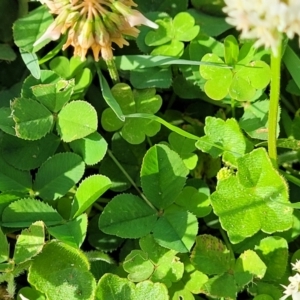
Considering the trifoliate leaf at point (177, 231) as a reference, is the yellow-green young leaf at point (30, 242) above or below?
below

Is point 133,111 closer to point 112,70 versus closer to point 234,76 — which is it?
point 112,70

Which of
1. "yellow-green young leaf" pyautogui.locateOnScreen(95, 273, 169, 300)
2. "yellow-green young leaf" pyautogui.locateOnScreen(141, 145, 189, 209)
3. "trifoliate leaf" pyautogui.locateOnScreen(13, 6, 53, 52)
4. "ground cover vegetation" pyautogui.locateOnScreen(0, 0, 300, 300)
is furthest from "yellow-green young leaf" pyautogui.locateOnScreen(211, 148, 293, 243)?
"trifoliate leaf" pyautogui.locateOnScreen(13, 6, 53, 52)

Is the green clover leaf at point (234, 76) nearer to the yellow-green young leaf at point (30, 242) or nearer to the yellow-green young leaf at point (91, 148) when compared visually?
the yellow-green young leaf at point (91, 148)

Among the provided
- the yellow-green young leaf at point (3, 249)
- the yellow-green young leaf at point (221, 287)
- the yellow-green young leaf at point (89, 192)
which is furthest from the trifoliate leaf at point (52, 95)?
the yellow-green young leaf at point (221, 287)

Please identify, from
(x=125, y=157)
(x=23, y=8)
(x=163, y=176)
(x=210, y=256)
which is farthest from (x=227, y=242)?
(x=23, y=8)

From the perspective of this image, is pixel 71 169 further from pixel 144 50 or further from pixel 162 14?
pixel 162 14

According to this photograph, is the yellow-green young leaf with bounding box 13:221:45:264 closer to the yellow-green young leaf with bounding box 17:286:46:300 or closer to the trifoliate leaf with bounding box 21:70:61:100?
the yellow-green young leaf with bounding box 17:286:46:300
